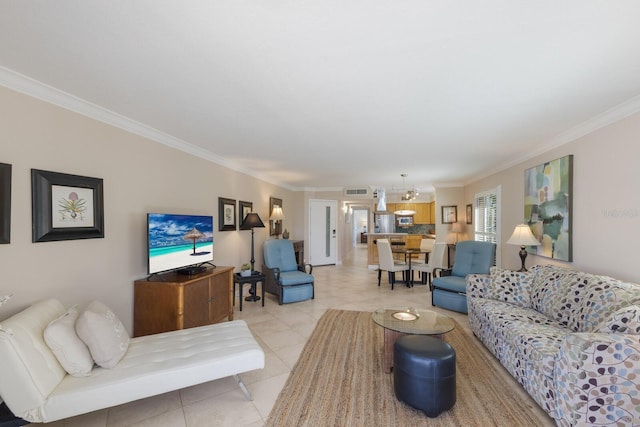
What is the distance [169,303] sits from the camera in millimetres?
2820

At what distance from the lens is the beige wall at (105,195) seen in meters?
1.99

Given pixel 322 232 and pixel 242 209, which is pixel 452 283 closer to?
pixel 242 209

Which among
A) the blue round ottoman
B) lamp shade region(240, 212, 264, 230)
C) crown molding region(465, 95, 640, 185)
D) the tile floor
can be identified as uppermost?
crown molding region(465, 95, 640, 185)

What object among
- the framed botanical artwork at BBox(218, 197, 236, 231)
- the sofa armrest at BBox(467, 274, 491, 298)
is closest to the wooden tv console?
the framed botanical artwork at BBox(218, 197, 236, 231)

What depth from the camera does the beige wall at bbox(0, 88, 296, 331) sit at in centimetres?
199

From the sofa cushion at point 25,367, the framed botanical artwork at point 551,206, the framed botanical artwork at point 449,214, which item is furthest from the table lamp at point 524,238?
the sofa cushion at point 25,367

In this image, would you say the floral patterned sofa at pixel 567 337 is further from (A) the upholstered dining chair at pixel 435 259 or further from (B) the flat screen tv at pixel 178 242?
(B) the flat screen tv at pixel 178 242

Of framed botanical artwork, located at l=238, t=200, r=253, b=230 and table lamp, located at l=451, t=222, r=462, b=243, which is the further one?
table lamp, located at l=451, t=222, r=462, b=243

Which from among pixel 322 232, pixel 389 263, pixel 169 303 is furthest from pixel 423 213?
pixel 169 303

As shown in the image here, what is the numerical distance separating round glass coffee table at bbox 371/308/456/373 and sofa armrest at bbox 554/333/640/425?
3.03 feet

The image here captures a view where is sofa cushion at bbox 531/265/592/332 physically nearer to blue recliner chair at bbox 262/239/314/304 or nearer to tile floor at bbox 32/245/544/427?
tile floor at bbox 32/245/544/427

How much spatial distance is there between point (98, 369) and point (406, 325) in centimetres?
242

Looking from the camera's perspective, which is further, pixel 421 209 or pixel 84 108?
pixel 421 209

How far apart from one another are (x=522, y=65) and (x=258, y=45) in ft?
5.49
